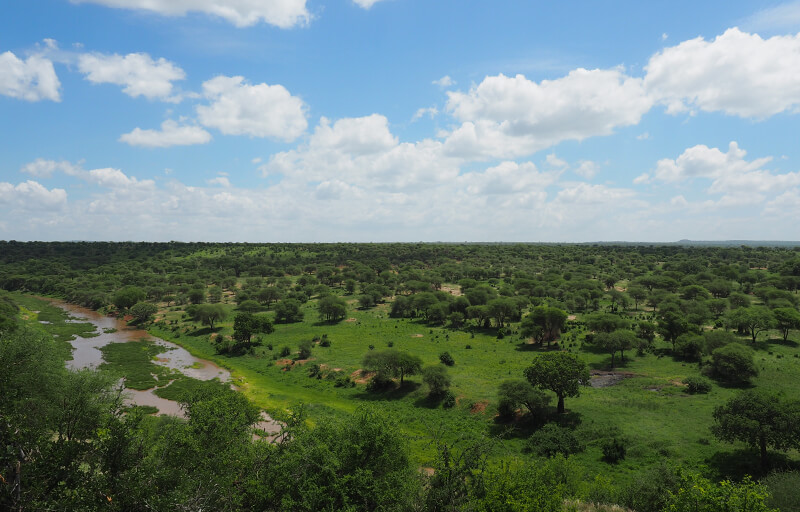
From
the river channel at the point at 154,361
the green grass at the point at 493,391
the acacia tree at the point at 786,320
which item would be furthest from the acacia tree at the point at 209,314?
the acacia tree at the point at 786,320

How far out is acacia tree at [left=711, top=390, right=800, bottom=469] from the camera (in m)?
30.0

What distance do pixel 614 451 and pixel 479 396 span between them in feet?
58.4

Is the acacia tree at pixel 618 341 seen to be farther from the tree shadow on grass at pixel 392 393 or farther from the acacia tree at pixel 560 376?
the tree shadow on grass at pixel 392 393

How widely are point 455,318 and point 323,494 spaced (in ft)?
243

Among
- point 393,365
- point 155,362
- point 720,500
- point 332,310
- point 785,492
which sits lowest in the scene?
point 155,362

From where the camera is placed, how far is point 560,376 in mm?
43000

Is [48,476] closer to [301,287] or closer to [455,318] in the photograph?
[455,318]

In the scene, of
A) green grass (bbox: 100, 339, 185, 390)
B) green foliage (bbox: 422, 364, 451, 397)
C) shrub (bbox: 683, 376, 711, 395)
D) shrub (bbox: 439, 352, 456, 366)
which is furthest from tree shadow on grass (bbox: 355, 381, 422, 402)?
shrub (bbox: 683, 376, 711, 395)

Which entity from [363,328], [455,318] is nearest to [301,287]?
[363,328]

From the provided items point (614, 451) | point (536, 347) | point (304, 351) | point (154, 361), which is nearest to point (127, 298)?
point (154, 361)

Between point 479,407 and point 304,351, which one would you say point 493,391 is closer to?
point 479,407

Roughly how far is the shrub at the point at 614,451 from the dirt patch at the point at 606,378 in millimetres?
18730

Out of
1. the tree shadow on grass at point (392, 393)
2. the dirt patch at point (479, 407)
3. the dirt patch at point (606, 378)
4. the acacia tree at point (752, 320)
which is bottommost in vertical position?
the tree shadow on grass at point (392, 393)

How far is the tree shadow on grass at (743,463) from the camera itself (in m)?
30.8
